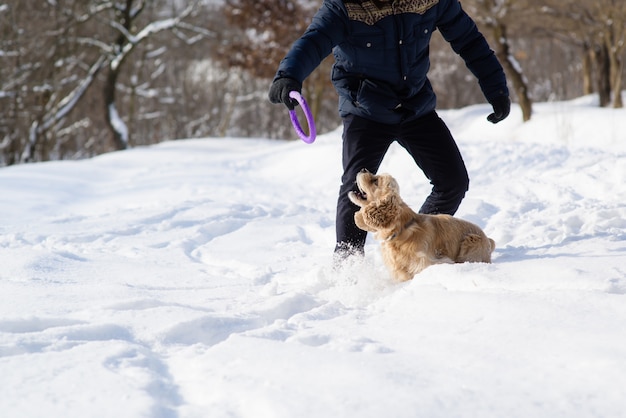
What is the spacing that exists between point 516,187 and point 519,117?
625 inches

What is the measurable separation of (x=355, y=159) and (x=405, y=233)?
0.58 m

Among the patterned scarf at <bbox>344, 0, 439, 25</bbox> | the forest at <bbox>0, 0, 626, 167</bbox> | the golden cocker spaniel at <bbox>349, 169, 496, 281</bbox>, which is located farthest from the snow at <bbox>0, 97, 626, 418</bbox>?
the forest at <bbox>0, 0, 626, 167</bbox>

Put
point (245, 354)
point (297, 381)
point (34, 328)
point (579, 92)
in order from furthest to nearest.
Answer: point (579, 92), point (34, 328), point (245, 354), point (297, 381)

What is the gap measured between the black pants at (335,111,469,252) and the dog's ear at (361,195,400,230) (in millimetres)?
258

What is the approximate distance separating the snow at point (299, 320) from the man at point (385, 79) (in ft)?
2.24

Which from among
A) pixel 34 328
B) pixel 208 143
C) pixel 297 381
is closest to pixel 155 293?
pixel 34 328

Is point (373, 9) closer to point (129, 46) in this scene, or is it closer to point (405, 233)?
point (405, 233)

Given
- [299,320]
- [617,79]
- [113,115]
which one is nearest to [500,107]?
[299,320]

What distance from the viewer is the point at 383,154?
13.0 feet

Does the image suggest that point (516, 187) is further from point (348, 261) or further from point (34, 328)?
point (34, 328)

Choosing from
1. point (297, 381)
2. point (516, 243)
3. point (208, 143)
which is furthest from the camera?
point (208, 143)

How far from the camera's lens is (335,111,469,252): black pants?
12.7 ft

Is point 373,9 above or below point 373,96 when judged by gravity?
above

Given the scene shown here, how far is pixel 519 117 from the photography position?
2209cm
